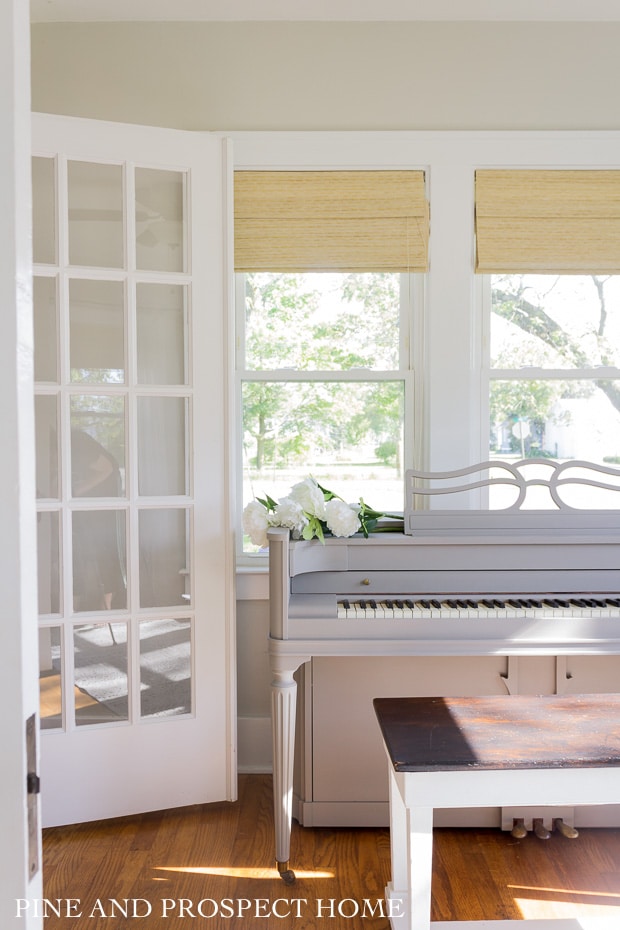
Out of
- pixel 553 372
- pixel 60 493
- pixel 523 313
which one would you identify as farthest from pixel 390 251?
pixel 60 493

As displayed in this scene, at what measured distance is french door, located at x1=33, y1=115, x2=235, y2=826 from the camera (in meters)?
2.75

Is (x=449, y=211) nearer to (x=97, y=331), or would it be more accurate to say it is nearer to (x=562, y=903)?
(x=97, y=331)

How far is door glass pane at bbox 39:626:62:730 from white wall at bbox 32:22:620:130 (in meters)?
2.13

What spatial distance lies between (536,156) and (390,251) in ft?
2.41

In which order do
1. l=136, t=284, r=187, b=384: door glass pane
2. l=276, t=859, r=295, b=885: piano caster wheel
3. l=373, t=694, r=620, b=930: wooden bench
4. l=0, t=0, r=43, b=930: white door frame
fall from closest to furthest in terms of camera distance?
l=0, t=0, r=43, b=930: white door frame, l=373, t=694, r=620, b=930: wooden bench, l=276, t=859, r=295, b=885: piano caster wheel, l=136, t=284, r=187, b=384: door glass pane

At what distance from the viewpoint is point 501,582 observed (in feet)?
8.91

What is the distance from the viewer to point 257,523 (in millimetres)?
2688

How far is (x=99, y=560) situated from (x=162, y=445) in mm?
483

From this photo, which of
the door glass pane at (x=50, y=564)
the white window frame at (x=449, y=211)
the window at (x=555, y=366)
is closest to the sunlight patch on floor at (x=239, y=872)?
the door glass pane at (x=50, y=564)

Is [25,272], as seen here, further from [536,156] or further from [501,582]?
[536,156]

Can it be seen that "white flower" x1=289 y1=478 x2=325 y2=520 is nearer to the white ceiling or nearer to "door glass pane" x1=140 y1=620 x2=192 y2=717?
"door glass pane" x1=140 y1=620 x2=192 y2=717

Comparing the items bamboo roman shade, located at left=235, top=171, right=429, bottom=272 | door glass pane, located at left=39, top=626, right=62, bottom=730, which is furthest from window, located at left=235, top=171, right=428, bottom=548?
door glass pane, located at left=39, top=626, right=62, bottom=730

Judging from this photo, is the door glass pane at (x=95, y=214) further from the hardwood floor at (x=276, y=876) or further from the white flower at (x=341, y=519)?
the hardwood floor at (x=276, y=876)

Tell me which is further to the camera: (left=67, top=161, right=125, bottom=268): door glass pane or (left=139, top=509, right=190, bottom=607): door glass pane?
(left=139, top=509, right=190, bottom=607): door glass pane
